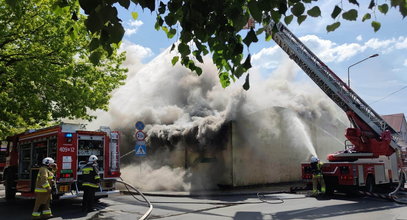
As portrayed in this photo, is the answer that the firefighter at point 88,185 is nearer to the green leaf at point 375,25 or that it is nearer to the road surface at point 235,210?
the road surface at point 235,210

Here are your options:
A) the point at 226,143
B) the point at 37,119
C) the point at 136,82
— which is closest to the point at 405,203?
the point at 226,143

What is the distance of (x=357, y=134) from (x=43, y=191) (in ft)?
36.9

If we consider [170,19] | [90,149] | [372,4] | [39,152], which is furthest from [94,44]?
[39,152]

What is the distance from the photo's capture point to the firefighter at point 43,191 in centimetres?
841

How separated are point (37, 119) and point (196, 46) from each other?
35.1 ft

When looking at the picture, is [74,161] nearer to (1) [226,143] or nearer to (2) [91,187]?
(2) [91,187]

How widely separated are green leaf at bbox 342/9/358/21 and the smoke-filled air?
1312cm

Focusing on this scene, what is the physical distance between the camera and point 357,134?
1378cm

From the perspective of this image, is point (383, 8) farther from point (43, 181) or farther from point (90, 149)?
point (90, 149)

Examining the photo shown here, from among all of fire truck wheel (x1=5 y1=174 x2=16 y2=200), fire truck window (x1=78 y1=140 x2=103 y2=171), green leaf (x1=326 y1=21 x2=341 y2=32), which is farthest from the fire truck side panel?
green leaf (x1=326 y1=21 x2=341 y2=32)

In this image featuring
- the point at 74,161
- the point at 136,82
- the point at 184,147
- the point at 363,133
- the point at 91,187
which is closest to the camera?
the point at 91,187

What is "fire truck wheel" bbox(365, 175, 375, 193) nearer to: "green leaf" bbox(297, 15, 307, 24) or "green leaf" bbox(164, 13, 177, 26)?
"green leaf" bbox(297, 15, 307, 24)

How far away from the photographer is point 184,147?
1773cm

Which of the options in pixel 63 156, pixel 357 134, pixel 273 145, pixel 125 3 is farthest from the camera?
pixel 273 145
